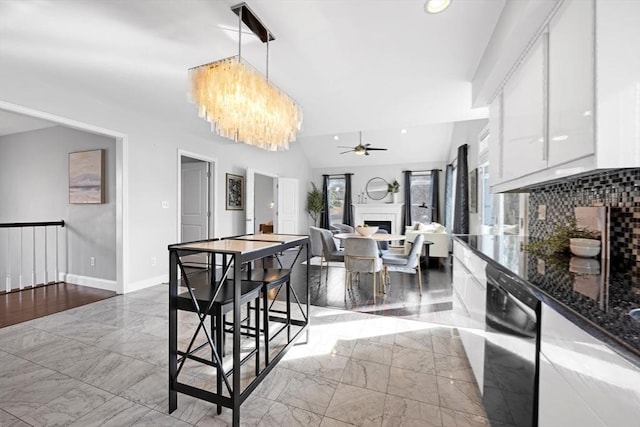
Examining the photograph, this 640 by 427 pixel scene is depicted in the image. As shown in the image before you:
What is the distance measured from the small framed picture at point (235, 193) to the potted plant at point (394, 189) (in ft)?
14.9

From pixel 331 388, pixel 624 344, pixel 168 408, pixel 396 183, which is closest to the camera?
pixel 624 344

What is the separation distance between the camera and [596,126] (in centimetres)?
104

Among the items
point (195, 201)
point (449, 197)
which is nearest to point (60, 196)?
point (195, 201)

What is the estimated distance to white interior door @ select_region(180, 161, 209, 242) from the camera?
5113 millimetres

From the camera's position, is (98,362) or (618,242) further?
(98,362)

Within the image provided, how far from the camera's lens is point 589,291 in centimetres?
88

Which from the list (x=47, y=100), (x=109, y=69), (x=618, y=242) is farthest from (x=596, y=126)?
(x=47, y=100)

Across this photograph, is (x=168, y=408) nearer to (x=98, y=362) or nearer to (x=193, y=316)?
(x=98, y=362)

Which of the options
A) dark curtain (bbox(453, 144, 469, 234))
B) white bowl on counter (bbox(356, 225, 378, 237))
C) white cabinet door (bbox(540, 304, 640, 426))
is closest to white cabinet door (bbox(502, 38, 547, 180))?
white cabinet door (bbox(540, 304, 640, 426))

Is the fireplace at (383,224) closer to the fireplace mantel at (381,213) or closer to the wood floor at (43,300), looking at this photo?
the fireplace mantel at (381,213)

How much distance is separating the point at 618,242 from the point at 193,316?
3.30 metres

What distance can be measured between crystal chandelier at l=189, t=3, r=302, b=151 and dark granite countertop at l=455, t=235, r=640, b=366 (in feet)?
5.75

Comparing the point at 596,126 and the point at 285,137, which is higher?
the point at 285,137

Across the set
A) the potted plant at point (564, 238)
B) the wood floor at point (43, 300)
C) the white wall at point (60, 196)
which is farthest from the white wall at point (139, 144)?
the potted plant at point (564, 238)
